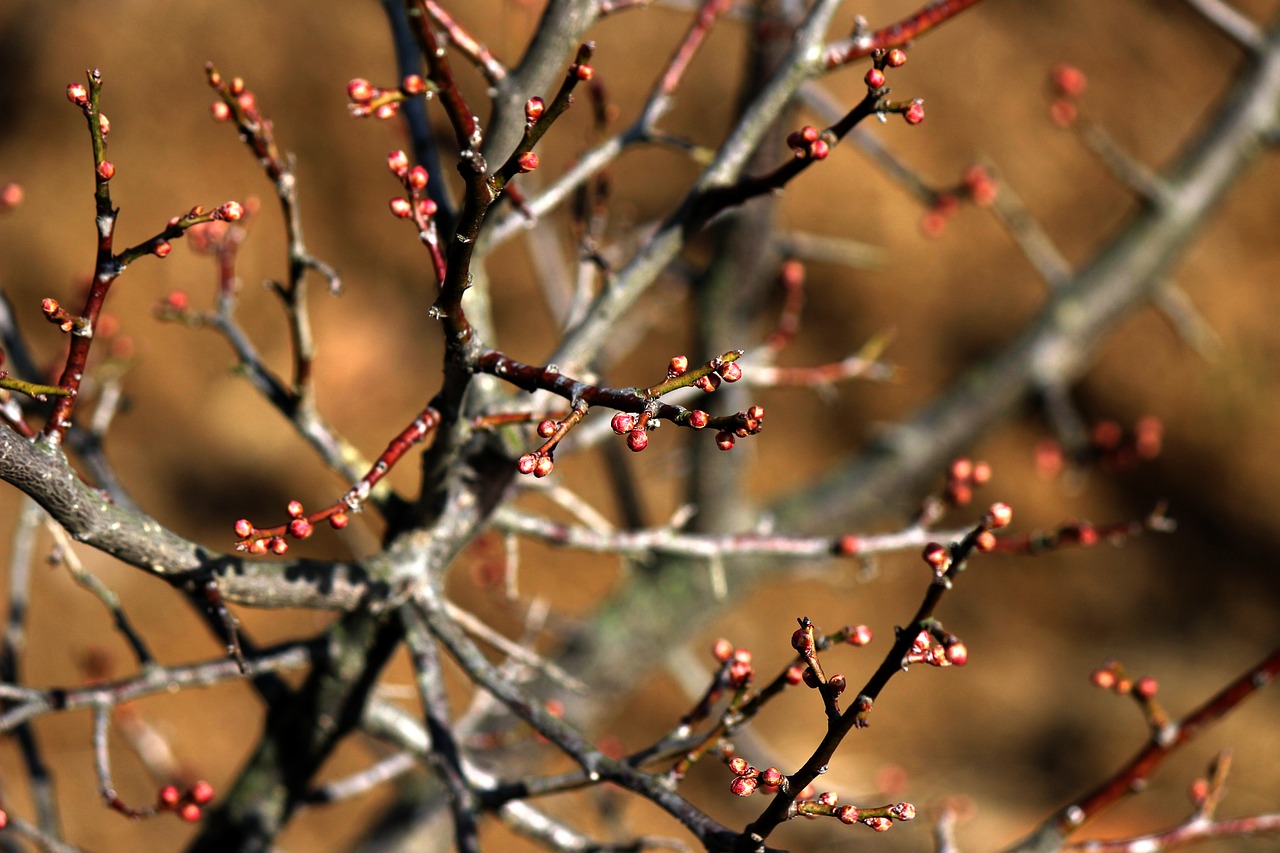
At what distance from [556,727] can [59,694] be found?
92 cm

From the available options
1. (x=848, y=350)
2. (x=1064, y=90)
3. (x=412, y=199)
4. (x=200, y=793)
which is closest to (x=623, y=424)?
(x=412, y=199)

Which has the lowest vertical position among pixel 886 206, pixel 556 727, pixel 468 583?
pixel 556 727

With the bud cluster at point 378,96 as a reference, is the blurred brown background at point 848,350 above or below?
above

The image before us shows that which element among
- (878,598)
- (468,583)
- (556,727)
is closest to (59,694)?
(556,727)

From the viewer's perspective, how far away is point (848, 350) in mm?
6133

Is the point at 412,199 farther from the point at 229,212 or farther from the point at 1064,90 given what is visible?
the point at 1064,90

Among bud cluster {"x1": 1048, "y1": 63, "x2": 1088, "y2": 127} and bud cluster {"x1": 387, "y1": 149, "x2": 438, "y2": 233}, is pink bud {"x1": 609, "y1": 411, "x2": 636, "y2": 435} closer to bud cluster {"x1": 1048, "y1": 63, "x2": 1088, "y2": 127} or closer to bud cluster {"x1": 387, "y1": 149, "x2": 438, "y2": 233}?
bud cluster {"x1": 387, "y1": 149, "x2": 438, "y2": 233}

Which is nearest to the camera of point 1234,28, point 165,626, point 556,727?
point 556,727

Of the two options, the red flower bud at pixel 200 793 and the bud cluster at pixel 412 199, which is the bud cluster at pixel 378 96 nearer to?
the bud cluster at pixel 412 199

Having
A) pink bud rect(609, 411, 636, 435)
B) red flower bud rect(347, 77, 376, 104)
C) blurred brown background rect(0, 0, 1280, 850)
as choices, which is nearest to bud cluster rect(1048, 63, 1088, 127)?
blurred brown background rect(0, 0, 1280, 850)

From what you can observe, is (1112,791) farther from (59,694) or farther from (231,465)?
(231,465)

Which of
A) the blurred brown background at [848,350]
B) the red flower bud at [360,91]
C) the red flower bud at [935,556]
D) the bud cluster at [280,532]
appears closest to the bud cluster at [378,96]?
the red flower bud at [360,91]

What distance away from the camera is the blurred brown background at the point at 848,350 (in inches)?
231

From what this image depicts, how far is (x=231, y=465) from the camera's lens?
21.6ft
